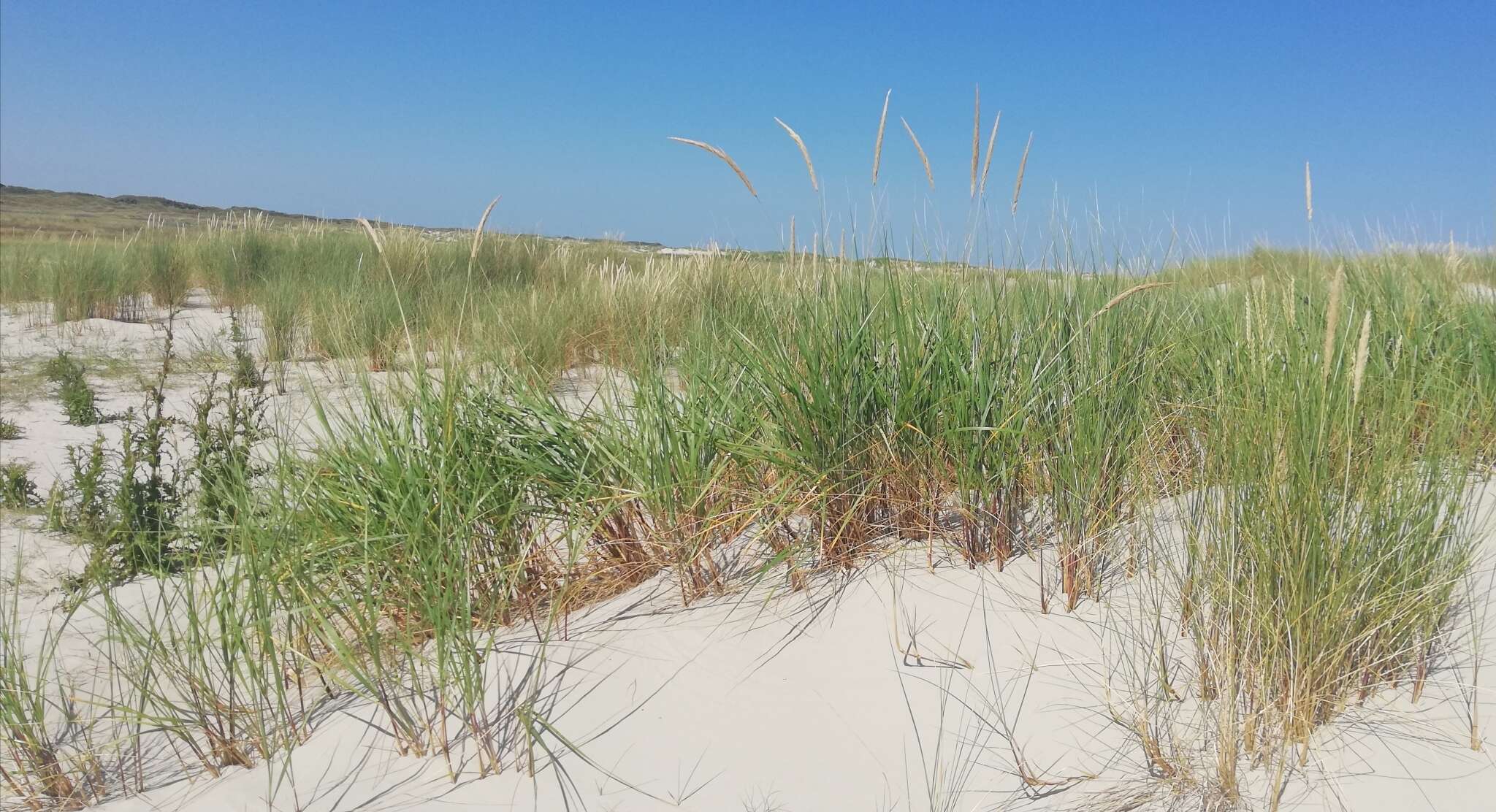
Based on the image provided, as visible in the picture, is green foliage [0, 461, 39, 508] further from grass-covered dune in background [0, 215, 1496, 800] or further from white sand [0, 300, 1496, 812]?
white sand [0, 300, 1496, 812]

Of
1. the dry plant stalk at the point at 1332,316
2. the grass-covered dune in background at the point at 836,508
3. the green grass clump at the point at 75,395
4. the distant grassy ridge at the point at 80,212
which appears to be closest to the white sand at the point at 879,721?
the grass-covered dune in background at the point at 836,508

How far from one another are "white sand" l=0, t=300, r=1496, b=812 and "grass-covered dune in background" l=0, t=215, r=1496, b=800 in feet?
0.18

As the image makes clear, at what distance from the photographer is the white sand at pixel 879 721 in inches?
64.8

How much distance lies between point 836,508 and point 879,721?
65cm

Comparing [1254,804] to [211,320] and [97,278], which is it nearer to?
[211,320]

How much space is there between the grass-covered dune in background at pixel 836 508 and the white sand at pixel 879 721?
6 cm

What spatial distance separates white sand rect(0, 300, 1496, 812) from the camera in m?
1.65

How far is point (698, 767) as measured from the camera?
1752 millimetres

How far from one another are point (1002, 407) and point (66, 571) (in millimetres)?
3186

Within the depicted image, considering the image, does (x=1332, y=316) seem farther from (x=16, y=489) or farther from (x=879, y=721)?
(x=16, y=489)

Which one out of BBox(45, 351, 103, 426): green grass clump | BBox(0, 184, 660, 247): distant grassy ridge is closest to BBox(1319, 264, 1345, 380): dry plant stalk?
BBox(45, 351, 103, 426): green grass clump

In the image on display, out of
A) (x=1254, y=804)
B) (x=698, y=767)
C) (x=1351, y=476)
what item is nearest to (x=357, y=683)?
(x=698, y=767)

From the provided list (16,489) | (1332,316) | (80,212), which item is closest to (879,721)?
(1332,316)

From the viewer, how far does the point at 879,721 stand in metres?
1.85
